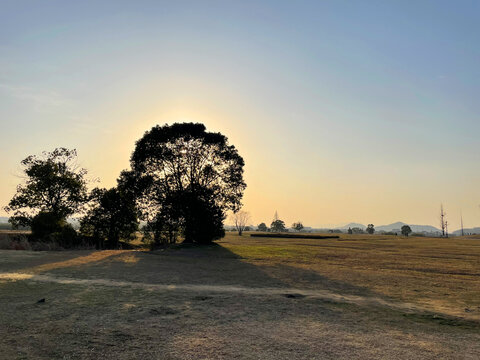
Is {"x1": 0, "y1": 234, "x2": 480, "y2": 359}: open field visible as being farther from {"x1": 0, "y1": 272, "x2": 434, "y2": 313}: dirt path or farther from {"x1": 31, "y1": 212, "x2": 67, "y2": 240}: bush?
{"x1": 31, "y1": 212, "x2": 67, "y2": 240}: bush

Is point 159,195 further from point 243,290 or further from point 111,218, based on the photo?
point 243,290

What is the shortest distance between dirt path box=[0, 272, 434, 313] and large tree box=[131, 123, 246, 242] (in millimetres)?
22752

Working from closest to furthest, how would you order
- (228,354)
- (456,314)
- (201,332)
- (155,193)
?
(228,354) < (201,332) < (456,314) < (155,193)

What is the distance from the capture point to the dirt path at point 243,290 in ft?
33.3

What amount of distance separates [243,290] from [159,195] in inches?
1058

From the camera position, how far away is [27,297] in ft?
33.2

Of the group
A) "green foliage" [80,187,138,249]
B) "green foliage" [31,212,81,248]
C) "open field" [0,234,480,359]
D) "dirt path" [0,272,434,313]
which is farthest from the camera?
"green foliage" [80,187,138,249]

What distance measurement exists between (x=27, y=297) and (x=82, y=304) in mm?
2289

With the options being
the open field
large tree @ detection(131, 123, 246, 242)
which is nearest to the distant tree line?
large tree @ detection(131, 123, 246, 242)

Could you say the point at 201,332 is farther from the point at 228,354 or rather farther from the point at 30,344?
the point at 30,344

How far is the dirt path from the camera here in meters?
10.2

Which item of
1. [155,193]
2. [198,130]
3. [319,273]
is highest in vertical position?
[198,130]

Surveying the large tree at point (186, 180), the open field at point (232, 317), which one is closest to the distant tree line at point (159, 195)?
the large tree at point (186, 180)

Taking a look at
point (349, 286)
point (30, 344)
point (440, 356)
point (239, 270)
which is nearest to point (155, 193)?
point (239, 270)
